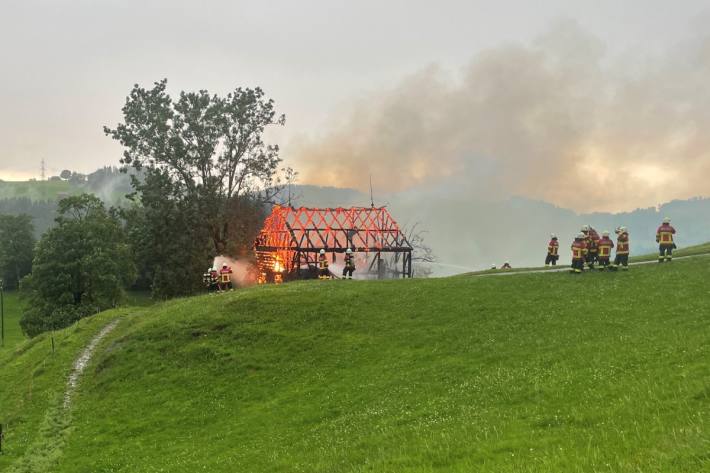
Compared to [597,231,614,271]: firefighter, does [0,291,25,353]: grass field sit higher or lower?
lower

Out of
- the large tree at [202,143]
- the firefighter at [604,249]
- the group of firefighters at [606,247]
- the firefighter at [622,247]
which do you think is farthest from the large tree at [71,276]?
the firefighter at [622,247]

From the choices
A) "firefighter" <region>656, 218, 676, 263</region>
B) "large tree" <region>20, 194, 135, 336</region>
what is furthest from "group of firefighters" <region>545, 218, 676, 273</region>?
"large tree" <region>20, 194, 135, 336</region>

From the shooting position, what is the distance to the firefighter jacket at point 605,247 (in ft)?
116

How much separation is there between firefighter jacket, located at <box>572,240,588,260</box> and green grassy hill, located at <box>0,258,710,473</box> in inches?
74.0

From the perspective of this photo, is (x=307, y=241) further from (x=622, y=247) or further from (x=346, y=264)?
(x=622, y=247)

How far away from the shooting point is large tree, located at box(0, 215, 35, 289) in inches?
4953

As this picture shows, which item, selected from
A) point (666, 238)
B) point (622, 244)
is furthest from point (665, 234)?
point (622, 244)

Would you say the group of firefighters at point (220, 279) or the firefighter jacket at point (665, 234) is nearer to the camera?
the firefighter jacket at point (665, 234)

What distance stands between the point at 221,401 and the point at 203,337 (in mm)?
8218

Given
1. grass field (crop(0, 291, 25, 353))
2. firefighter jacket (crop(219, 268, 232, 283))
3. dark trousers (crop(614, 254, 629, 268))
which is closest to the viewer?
dark trousers (crop(614, 254, 629, 268))

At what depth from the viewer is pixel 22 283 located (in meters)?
66.8

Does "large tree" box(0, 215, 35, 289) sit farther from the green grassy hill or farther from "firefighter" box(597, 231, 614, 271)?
"firefighter" box(597, 231, 614, 271)

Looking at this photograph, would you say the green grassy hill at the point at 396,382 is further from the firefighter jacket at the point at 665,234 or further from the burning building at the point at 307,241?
the burning building at the point at 307,241

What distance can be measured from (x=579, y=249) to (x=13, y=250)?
13834 centimetres
